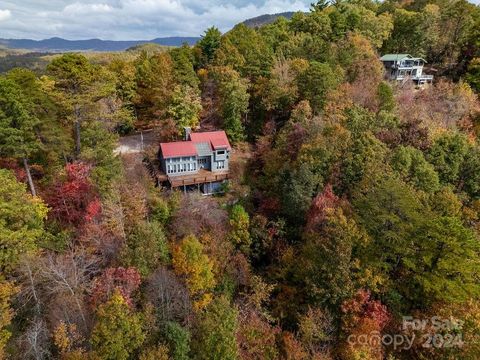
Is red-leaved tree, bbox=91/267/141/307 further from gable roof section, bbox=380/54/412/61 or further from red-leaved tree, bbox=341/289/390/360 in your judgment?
gable roof section, bbox=380/54/412/61

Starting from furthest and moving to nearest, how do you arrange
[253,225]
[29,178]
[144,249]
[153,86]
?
1. [153,86]
2. [253,225]
3. [29,178]
4. [144,249]

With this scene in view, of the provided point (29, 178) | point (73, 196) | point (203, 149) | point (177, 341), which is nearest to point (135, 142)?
point (203, 149)

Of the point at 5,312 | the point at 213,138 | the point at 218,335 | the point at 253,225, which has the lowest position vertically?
the point at 218,335

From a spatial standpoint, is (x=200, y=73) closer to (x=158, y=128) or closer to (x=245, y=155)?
(x=158, y=128)

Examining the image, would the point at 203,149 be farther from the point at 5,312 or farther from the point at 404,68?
the point at 404,68

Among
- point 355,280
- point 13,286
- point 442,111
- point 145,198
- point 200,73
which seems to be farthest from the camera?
point 200,73

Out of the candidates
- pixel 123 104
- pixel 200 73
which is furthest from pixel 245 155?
pixel 123 104

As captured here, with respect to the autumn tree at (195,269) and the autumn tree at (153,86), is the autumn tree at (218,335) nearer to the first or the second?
the autumn tree at (195,269)
